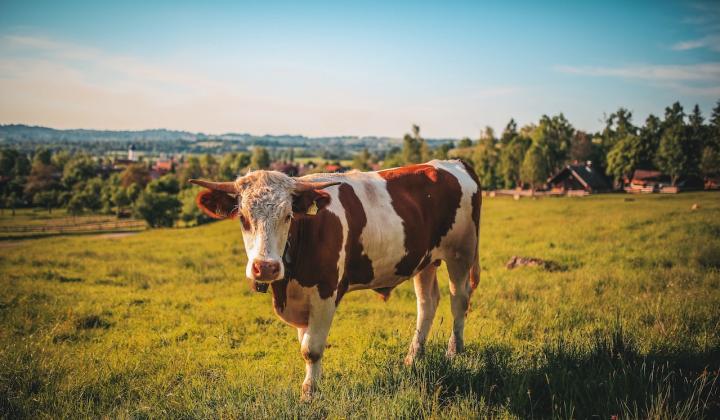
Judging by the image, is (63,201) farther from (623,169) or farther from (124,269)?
(623,169)

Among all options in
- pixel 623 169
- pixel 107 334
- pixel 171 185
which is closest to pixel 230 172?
pixel 171 185

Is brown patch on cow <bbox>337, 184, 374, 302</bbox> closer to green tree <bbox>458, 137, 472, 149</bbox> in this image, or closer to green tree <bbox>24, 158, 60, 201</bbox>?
green tree <bbox>24, 158, 60, 201</bbox>

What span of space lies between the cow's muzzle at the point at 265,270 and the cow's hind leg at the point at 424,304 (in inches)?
111

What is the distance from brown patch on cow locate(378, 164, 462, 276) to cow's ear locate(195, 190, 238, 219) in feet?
6.67

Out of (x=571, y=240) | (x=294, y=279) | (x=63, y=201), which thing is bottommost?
(x=63, y=201)

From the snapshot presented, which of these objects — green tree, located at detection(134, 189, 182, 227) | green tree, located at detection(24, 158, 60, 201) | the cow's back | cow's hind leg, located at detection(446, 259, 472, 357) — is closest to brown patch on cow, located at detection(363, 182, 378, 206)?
the cow's back

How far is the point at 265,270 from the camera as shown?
3.74 m

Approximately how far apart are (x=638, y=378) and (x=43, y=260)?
19.7 meters

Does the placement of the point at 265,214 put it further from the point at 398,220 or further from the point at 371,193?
the point at 398,220

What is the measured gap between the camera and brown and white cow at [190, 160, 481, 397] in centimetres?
406

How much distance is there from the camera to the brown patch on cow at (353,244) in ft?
16.1

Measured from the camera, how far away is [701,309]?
671cm

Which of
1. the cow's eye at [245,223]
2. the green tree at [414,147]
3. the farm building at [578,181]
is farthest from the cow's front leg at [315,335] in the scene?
the green tree at [414,147]

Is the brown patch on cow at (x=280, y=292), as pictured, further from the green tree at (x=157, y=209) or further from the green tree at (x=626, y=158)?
the green tree at (x=626, y=158)
